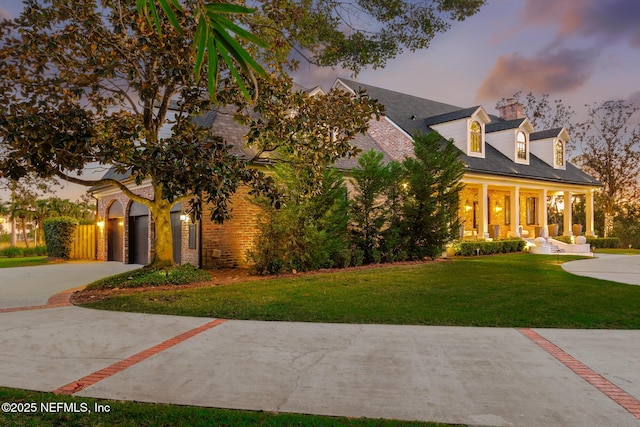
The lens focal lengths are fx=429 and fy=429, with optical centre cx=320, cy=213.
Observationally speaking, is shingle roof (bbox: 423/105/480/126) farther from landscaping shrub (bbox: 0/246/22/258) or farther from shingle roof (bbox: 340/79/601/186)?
landscaping shrub (bbox: 0/246/22/258)

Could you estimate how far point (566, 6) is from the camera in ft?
37.7

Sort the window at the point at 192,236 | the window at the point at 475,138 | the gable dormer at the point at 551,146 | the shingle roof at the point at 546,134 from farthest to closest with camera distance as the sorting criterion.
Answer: the gable dormer at the point at 551,146, the shingle roof at the point at 546,134, the window at the point at 475,138, the window at the point at 192,236

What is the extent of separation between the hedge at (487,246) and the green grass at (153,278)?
11681mm

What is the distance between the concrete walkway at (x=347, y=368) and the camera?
338 centimetres

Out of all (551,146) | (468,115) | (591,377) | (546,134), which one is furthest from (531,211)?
(591,377)

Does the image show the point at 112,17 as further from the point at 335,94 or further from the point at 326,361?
the point at 326,361

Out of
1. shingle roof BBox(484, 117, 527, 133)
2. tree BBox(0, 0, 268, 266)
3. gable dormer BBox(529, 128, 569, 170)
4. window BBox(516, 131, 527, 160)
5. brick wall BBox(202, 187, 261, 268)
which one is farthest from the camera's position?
gable dormer BBox(529, 128, 569, 170)

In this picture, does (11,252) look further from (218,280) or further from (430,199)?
(430,199)

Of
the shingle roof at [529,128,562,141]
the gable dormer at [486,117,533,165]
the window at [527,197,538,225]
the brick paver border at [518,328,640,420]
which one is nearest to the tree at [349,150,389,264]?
the brick paver border at [518,328,640,420]

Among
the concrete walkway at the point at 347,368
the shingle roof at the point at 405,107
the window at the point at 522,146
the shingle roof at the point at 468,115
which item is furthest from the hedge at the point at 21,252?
the window at the point at 522,146

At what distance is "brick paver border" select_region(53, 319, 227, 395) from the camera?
3.76m

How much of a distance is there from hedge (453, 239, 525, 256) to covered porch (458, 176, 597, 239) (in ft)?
2.74

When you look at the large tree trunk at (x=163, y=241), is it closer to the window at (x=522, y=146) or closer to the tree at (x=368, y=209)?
the tree at (x=368, y=209)

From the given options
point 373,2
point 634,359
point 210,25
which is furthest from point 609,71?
point 210,25
